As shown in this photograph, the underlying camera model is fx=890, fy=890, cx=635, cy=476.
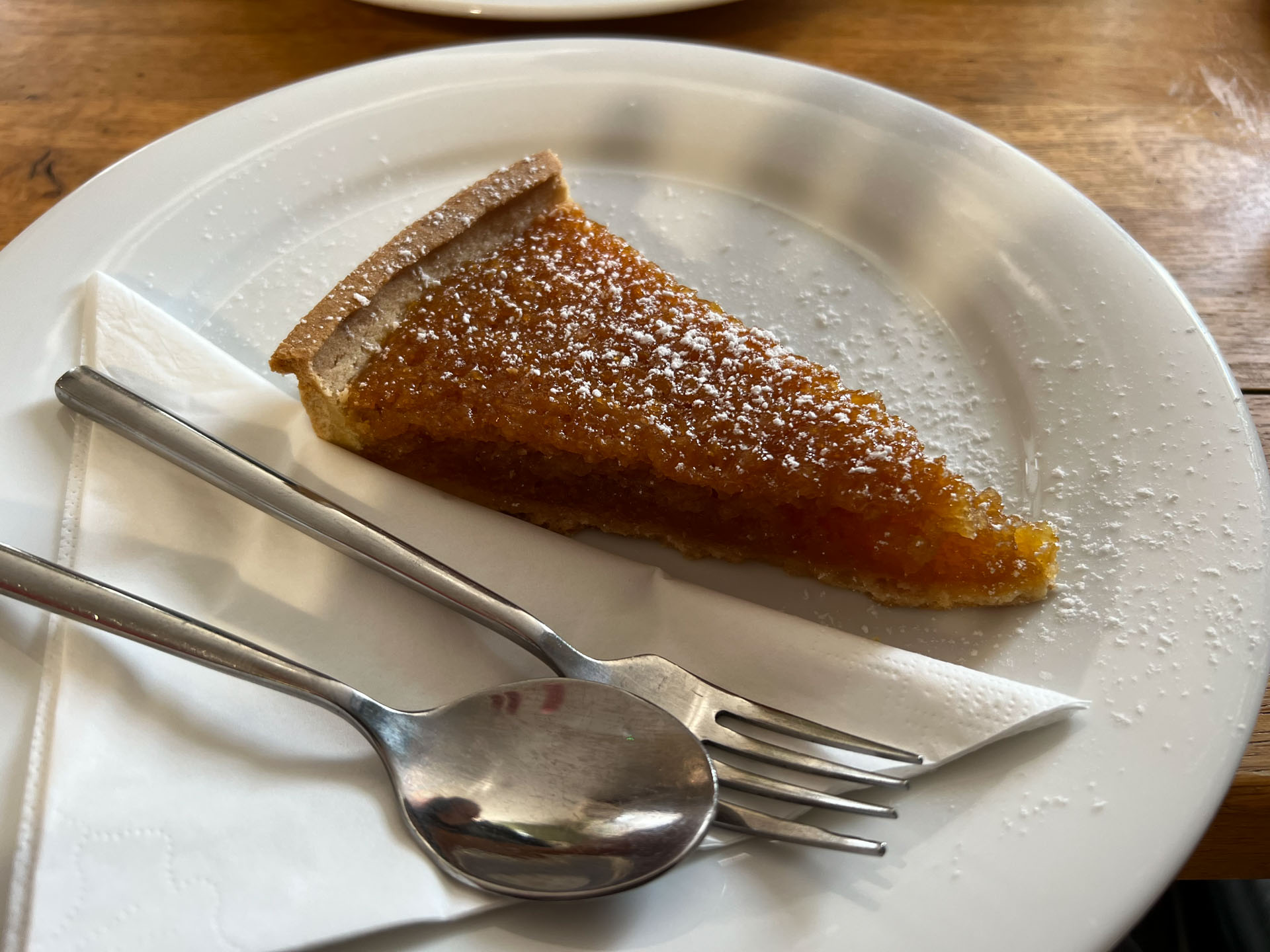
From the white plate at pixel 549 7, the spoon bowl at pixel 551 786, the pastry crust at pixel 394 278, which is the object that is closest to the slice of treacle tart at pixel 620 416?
the pastry crust at pixel 394 278

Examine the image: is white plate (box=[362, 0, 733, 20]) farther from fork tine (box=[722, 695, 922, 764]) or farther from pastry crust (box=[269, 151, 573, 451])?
fork tine (box=[722, 695, 922, 764])

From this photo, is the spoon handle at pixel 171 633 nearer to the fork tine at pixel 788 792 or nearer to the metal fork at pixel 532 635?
the metal fork at pixel 532 635

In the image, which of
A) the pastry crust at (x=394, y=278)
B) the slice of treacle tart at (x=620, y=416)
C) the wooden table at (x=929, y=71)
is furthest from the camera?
the wooden table at (x=929, y=71)

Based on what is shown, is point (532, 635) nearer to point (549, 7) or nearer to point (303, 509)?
point (303, 509)

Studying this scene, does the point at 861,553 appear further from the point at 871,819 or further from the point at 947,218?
the point at 947,218

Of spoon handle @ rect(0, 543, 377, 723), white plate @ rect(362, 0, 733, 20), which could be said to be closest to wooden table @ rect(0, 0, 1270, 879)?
white plate @ rect(362, 0, 733, 20)

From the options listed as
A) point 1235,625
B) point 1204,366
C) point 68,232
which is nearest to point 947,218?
point 1204,366

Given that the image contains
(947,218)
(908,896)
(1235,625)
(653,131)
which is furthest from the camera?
(653,131)
